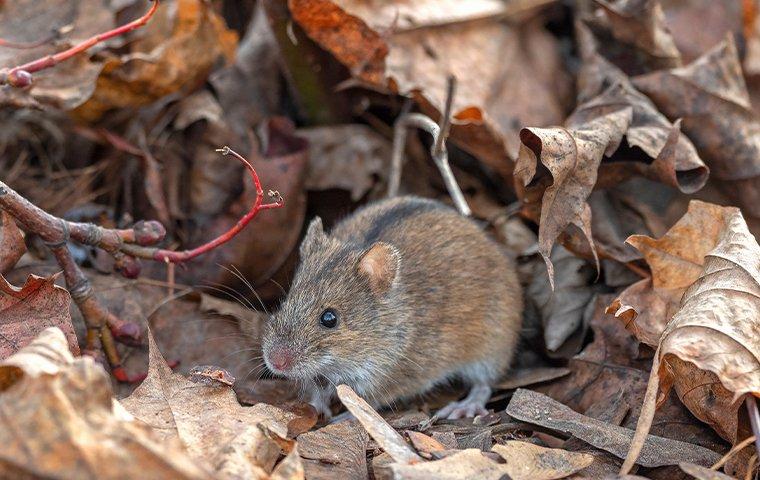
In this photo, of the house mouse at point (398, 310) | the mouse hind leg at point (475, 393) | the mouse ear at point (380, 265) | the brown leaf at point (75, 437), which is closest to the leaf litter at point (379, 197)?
the brown leaf at point (75, 437)

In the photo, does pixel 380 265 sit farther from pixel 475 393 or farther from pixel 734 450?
pixel 734 450

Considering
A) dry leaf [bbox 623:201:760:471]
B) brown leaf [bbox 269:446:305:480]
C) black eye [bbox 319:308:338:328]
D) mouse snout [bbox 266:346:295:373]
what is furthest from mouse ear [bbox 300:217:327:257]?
dry leaf [bbox 623:201:760:471]

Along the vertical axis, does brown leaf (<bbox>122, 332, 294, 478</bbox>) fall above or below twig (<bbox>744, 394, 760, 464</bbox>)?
below

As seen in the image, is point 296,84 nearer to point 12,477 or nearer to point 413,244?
point 413,244

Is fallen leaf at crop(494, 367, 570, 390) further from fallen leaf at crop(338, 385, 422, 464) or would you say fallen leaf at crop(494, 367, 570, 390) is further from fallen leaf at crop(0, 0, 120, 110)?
fallen leaf at crop(0, 0, 120, 110)

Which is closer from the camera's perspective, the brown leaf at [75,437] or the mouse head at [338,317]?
the brown leaf at [75,437]

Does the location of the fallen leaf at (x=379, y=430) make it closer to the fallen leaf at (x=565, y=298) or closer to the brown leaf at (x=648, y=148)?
the fallen leaf at (x=565, y=298)
